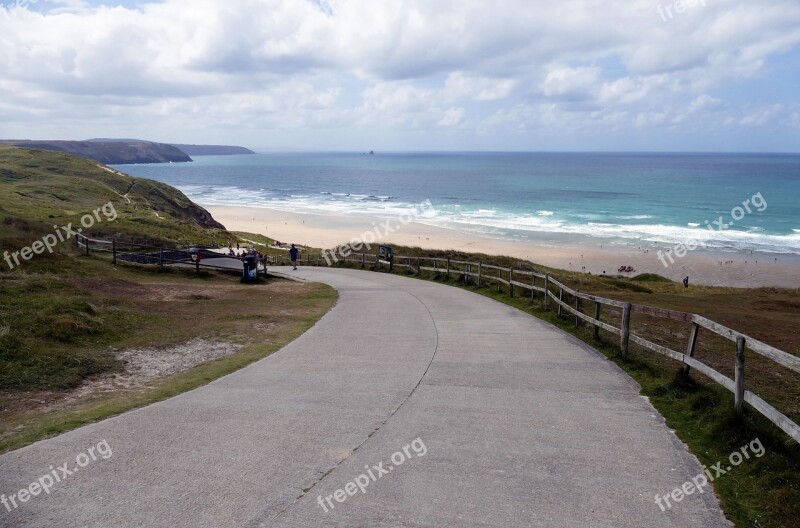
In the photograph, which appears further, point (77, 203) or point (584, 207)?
point (584, 207)

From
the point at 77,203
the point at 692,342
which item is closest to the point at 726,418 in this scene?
the point at 692,342

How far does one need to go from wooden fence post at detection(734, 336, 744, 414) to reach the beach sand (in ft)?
129

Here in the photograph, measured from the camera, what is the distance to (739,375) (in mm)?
6914

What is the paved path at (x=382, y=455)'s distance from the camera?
5.20 m

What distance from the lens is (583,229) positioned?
69750 mm

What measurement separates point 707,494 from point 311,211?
90.0 m

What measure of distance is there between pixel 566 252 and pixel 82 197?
49078 millimetres

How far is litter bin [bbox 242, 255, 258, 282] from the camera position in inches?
1021

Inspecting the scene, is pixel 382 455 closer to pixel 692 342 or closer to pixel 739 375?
pixel 739 375

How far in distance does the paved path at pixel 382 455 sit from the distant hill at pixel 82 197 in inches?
1111

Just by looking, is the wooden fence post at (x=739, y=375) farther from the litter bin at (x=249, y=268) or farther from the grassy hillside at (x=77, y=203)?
the grassy hillside at (x=77, y=203)

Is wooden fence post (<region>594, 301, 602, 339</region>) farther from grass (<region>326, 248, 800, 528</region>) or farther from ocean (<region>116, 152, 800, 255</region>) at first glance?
ocean (<region>116, 152, 800, 255</region>)

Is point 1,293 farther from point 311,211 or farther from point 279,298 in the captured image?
point 311,211

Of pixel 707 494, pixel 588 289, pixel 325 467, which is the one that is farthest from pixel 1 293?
pixel 588 289
